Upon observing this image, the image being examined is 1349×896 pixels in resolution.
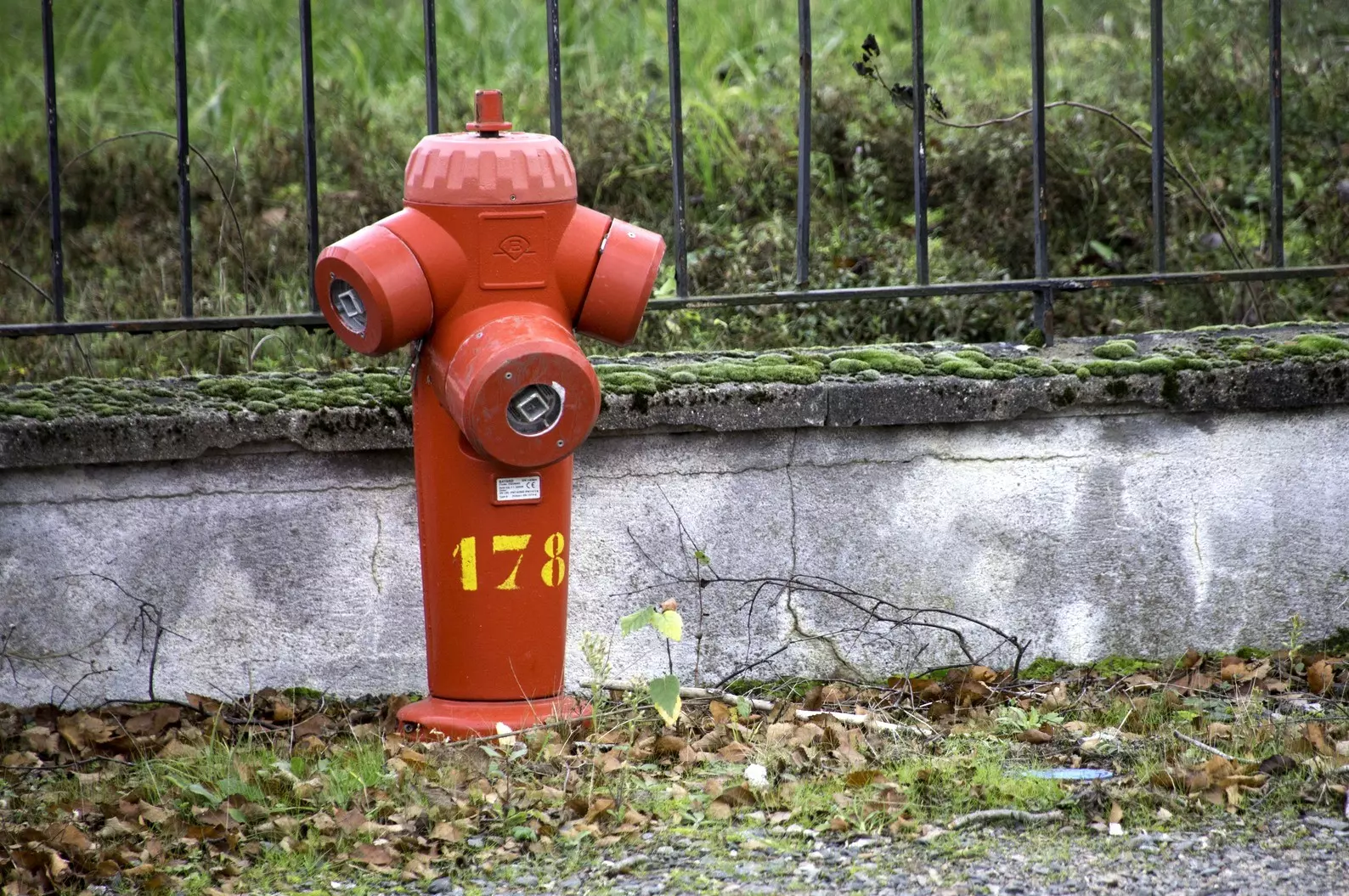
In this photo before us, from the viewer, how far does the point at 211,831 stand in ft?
8.60

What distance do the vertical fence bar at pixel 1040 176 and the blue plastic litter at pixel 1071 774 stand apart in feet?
3.91

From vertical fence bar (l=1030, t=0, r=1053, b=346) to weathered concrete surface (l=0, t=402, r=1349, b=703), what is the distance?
0.37 meters

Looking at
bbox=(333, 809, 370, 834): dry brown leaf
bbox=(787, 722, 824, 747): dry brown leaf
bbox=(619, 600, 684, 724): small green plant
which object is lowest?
bbox=(333, 809, 370, 834): dry brown leaf

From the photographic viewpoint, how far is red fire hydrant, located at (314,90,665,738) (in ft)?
8.68

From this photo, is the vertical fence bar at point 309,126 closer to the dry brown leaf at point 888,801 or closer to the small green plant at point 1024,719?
the dry brown leaf at point 888,801

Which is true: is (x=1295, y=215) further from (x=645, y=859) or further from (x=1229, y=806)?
(x=645, y=859)

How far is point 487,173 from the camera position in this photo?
2664mm

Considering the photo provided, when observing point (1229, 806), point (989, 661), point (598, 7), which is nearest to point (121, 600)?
point (989, 661)

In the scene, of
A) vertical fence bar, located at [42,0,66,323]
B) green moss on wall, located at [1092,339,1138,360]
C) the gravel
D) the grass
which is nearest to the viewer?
the gravel

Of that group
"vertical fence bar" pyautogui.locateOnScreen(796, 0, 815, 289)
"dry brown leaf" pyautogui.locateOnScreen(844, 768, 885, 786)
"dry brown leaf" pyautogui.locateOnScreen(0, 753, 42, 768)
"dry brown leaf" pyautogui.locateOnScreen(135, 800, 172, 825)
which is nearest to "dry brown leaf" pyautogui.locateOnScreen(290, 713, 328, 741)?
"dry brown leaf" pyautogui.locateOnScreen(135, 800, 172, 825)

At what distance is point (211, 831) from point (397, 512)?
2.79 feet

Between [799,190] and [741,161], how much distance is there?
184 centimetres

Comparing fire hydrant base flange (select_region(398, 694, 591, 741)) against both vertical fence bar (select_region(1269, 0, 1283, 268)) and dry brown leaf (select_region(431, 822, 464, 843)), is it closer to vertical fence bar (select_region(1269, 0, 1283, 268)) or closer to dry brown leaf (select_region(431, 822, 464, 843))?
dry brown leaf (select_region(431, 822, 464, 843))

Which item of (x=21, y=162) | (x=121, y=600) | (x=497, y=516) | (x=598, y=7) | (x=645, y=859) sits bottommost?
(x=645, y=859)
